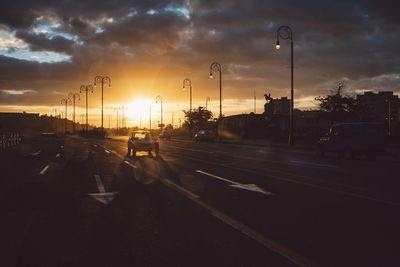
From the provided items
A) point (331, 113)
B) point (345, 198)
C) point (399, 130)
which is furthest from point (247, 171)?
point (399, 130)

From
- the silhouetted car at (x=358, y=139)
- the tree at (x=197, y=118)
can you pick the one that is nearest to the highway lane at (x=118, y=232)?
the silhouetted car at (x=358, y=139)

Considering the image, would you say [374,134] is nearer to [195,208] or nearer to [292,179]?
[292,179]

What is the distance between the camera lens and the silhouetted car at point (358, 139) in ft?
67.0

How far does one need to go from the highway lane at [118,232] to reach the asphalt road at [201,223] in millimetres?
14

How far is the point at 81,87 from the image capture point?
74.1 metres

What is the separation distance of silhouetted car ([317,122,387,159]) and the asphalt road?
10.1 meters

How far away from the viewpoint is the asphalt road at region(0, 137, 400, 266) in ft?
14.9

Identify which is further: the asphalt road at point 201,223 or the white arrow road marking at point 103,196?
the white arrow road marking at point 103,196

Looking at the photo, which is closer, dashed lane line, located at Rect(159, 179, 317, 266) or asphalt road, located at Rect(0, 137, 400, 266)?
→ dashed lane line, located at Rect(159, 179, 317, 266)

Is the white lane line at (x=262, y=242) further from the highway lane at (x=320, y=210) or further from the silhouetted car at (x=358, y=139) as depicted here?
the silhouetted car at (x=358, y=139)

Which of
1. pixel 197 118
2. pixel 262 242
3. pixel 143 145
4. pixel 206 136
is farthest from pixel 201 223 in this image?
pixel 197 118

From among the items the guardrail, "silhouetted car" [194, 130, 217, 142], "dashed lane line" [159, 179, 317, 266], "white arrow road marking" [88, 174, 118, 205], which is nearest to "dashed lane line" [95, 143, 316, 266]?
"dashed lane line" [159, 179, 317, 266]

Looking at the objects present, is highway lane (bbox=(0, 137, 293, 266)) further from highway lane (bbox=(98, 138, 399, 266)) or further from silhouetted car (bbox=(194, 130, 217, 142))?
silhouetted car (bbox=(194, 130, 217, 142))

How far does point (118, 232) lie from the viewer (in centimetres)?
563
